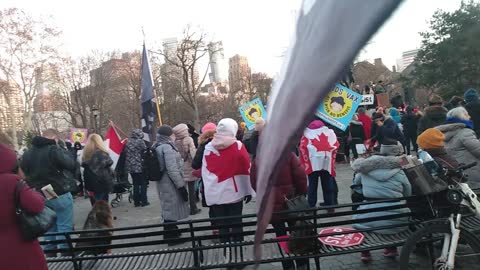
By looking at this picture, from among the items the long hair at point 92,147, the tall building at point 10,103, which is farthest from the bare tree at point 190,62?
the long hair at point 92,147

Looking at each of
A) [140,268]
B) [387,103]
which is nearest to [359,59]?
[140,268]

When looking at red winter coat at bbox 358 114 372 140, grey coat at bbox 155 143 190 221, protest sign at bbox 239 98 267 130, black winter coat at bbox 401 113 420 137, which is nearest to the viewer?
grey coat at bbox 155 143 190 221

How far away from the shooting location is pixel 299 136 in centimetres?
55

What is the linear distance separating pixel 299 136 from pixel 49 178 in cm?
562

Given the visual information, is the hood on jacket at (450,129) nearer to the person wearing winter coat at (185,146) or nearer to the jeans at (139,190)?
the person wearing winter coat at (185,146)

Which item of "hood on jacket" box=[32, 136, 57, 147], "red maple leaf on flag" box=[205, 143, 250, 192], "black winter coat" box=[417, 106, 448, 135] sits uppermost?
"hood on jacket" box=[32, 136, 57, 147]

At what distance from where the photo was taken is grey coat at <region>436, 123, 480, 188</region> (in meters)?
4.60

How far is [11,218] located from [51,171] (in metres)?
2.89

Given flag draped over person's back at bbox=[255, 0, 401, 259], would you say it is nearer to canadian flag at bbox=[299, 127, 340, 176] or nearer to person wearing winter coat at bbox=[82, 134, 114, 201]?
canadian flag at bbox=[299, 127, 340, 176]

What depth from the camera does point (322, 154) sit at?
6.46 metres

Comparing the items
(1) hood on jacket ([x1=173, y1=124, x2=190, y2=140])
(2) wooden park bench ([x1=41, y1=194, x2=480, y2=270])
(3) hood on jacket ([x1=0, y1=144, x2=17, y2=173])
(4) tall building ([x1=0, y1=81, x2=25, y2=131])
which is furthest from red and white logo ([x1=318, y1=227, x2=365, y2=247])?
(4) tall building ([x1=0, y1=81, x2=25, y2=131])

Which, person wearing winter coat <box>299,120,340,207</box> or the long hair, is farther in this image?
the long hair

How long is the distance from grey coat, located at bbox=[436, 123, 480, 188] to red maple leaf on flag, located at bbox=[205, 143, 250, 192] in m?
2.40

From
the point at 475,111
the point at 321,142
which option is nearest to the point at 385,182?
the point at 321,142
